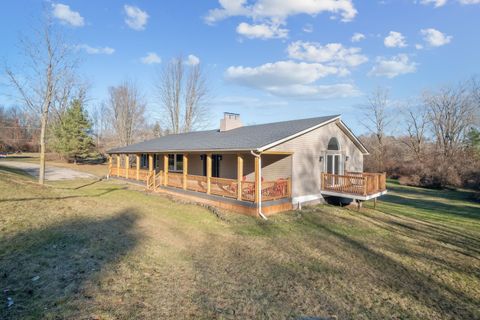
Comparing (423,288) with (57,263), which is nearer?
(57,263)

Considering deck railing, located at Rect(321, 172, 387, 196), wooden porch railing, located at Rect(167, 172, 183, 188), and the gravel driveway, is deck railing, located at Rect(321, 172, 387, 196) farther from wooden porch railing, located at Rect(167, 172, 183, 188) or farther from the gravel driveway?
the gravel driveway

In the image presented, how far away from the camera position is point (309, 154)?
13070 millimetres

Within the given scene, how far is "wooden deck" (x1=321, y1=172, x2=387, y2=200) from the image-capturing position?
39.3ft

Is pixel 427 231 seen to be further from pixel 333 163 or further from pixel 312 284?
pixel 312 284

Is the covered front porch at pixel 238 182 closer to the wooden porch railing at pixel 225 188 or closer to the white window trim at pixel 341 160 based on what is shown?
the wooden porch railing at pixel 225 188

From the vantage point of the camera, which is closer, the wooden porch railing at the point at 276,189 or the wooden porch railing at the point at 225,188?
the wooden porch railing at the point at 276,189

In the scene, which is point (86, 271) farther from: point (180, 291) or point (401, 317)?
point (401, 317)

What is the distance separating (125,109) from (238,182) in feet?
104

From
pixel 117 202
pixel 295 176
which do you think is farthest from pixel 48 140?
pixel 295 176

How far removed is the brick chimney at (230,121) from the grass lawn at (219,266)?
9.15 m

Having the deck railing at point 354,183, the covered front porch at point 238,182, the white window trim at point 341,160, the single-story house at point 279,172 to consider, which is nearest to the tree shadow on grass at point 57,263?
the covered front porch at point 238,182

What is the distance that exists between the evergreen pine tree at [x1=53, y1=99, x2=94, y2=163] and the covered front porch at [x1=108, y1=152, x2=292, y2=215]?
22.3 m

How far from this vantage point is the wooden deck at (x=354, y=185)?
39.3ft

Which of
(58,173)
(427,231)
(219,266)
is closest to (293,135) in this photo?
(427,231)
